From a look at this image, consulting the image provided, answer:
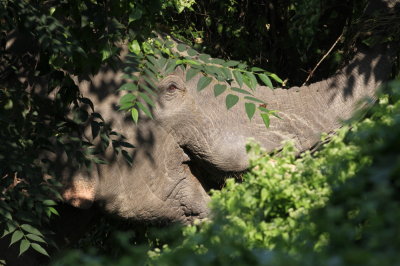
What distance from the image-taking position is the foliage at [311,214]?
1667 mm

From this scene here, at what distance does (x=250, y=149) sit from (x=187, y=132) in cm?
212

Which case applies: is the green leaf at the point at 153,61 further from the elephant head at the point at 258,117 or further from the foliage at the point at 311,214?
the foliage at the point at 311,214

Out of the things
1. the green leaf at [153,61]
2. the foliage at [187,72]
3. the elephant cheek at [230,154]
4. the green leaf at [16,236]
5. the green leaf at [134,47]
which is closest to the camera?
the green leaf at [16,236]

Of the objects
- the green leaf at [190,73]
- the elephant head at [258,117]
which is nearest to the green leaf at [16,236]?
the green leaf at [190,73]

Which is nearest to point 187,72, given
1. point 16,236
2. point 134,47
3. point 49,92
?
point 134,47

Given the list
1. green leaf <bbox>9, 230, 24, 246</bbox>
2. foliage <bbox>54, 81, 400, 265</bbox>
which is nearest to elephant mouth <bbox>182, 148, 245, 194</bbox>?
green leaf <bbox>9, 230, 24, 246</bbox>

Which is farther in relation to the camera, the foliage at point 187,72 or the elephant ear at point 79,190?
the elephant ear at point 79,190

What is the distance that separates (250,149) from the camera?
2930 mm

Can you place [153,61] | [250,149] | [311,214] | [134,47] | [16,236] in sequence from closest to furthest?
[311,214]
[250,149]
[16,236]
[153,61]
[134,47]

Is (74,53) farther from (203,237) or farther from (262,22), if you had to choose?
(262,22)

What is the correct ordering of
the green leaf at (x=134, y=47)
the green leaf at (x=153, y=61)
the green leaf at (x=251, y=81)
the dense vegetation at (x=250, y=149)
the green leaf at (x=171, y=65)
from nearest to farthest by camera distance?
the dense vegetation at (x=250, y=149), the green leaf at (x=251, y=81), the green leaf at (x=171, y=65), the green leaf at (x=153, y=61), the green leaf at (x=134, y=47)

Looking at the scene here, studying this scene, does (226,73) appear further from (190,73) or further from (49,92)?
(49,92)

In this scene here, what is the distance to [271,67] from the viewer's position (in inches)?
286

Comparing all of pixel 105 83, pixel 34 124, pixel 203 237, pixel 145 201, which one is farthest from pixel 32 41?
pixel 203 237
